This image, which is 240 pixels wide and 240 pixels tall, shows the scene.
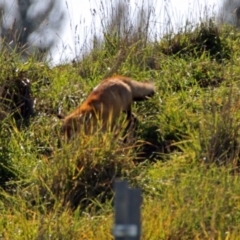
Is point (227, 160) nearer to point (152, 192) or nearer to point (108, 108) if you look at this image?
point (152, 192)

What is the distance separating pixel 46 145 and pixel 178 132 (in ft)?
3.89

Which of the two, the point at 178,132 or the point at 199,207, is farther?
the point at 178,132

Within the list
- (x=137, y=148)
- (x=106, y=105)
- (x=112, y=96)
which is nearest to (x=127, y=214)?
(x=137, y=148)

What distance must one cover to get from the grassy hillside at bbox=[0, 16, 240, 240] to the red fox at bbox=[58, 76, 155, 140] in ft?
0.57

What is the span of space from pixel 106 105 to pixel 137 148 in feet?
1.71

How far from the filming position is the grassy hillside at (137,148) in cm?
607

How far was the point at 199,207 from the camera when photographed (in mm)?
6070

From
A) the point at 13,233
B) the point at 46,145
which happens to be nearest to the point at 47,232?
the point at 13,233

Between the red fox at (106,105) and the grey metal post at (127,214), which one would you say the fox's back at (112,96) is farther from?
the grey metal post at (127,214)

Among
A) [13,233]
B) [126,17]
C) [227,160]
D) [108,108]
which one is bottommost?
[13,233]

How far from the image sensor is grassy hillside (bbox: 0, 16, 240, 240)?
19.9ft

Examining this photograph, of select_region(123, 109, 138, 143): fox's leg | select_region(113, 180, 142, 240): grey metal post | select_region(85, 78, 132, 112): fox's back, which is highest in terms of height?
select_region(85, 78, 132, 112): fox's back

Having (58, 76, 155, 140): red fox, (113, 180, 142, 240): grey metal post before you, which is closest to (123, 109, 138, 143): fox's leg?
(58, 76, 155, 140): red fox

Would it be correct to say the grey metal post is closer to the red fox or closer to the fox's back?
the red fox
